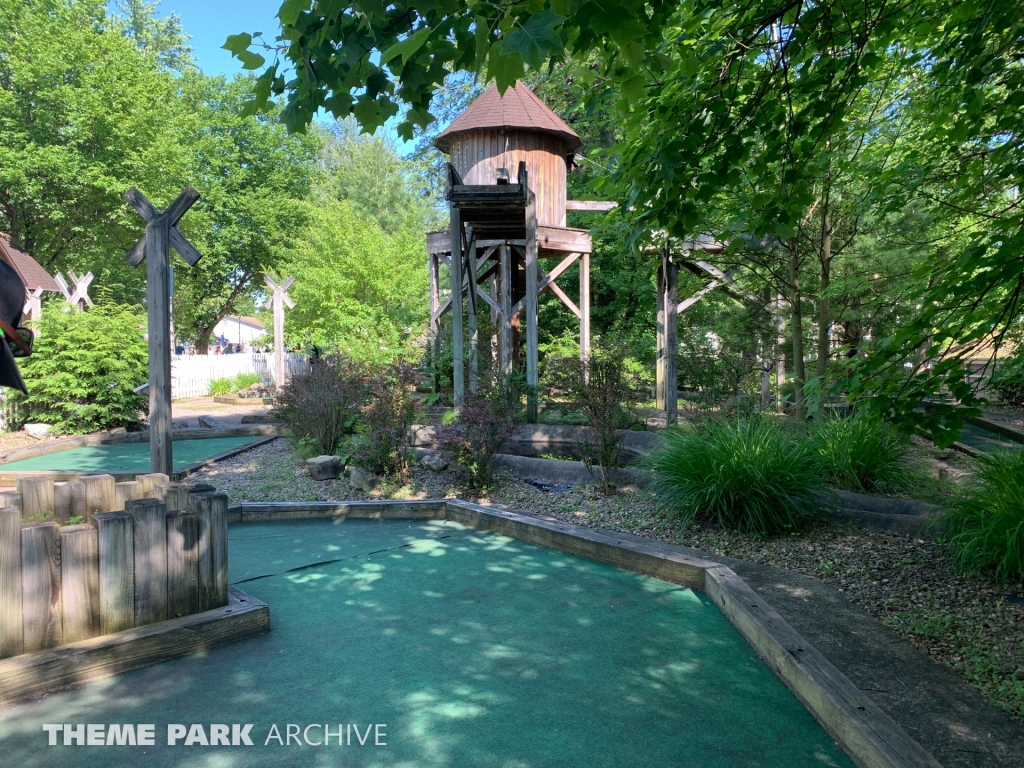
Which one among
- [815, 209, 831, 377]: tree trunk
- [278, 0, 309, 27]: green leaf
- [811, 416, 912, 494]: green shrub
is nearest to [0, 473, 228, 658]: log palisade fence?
[278, 0, 309, 27]: green leaf

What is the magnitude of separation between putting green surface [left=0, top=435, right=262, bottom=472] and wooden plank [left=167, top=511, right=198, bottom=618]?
6089 mm

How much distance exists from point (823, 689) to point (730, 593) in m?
1.19

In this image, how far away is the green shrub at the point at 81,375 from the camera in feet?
40.6

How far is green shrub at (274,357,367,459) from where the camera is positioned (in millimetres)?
9055

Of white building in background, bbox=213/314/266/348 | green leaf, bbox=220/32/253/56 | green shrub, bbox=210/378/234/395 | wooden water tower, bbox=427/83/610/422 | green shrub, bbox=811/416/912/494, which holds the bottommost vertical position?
green shrub, bbox=811/416/912/494

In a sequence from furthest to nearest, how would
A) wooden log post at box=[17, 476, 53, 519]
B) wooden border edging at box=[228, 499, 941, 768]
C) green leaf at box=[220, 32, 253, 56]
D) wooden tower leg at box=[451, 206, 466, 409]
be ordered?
wooden tower leg at box=[451, 206, 466, 409]
wooden log post at box=[17, 476, 53, 519]
green leaf at box=[220, 32, 253, 56]
wooden border edging at box=[228, 499, 941, 768]

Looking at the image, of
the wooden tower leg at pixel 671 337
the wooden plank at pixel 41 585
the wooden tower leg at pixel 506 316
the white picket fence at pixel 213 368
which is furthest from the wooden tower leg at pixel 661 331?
the white picket fence at pixel 213 368

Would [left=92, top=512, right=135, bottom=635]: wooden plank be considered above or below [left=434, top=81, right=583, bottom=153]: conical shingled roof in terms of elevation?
below

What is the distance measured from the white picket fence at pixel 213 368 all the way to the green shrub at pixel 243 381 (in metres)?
0.51

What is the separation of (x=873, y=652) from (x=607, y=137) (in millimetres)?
18771

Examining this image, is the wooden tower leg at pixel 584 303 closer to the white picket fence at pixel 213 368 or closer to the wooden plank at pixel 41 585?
the white picket fence at pixel 213 368

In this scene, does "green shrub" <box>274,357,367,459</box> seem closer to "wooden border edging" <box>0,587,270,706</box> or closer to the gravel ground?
the gravel ground

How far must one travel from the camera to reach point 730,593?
4020 mm

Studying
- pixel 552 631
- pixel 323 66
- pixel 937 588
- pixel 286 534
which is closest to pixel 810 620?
pixel 937 588
